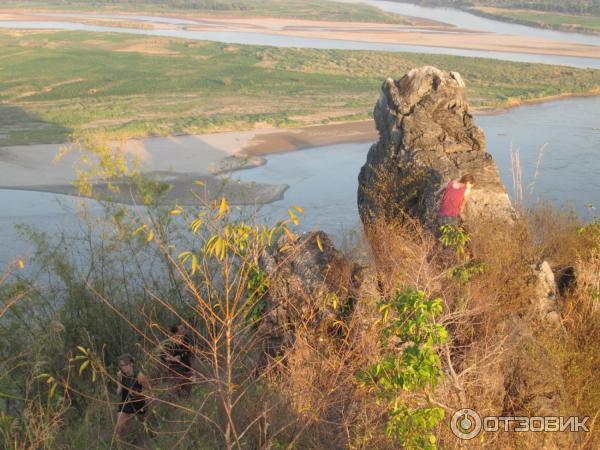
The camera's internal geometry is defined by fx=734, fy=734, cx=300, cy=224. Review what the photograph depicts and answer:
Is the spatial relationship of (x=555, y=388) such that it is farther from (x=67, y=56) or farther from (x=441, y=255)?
(x=67, y=56)

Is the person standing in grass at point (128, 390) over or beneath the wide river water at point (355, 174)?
over

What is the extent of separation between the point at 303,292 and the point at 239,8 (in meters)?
97.4

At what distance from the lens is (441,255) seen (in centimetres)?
1095

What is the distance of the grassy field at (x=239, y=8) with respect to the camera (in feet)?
308

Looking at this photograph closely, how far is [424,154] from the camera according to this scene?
43.2 ft

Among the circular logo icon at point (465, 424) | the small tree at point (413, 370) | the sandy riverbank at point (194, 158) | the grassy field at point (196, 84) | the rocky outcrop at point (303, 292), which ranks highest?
the small tree at point (413, 370)

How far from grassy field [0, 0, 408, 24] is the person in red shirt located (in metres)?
82.3

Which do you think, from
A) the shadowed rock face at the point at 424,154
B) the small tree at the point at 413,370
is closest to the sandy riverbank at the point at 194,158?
the shadowed rock face at the point at 424,154

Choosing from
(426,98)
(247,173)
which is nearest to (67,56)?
(247,173)

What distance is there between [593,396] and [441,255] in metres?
2.90

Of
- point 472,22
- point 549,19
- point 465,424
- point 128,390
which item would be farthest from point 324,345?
point 472,22

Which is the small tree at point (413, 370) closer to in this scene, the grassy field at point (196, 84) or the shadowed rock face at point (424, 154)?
the shadowed rock face at point (424, 154)

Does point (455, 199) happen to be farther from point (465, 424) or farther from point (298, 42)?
point (298, 42)

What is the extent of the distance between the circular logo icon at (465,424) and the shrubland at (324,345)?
0.39 ft
